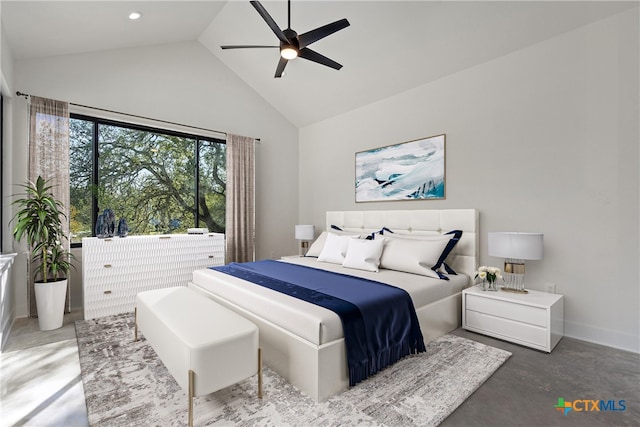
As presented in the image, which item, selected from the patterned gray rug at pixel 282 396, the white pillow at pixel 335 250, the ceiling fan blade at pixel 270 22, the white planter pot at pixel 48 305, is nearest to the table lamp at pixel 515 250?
the patterned gray rug at pixel 282 396

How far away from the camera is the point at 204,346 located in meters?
1.69

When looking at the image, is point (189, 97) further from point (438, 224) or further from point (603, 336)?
point (603, 336)

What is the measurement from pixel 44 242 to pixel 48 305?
62 centimetres

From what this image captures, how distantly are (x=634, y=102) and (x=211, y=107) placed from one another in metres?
4.80

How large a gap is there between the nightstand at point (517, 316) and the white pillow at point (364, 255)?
0.92 meters

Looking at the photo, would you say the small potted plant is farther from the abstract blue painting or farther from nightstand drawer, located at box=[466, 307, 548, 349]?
the abstract blue painting

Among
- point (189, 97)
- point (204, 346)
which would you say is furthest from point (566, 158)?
point (189, 97)

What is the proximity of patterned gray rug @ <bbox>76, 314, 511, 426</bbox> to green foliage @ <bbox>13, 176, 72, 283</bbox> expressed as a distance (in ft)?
4.12

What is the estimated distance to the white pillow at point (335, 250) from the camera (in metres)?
3.81

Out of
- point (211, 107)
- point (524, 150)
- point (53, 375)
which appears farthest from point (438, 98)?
point (53, 375)

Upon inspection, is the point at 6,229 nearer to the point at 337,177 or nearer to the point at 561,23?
the point at 337,177

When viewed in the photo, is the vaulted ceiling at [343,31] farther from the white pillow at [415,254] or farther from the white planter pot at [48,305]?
the white planter pot at [48,305]

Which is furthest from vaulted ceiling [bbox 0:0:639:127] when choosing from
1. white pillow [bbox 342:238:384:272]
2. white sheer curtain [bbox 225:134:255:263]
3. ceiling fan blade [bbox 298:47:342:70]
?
white pillow [bbox 342:238:384:272]

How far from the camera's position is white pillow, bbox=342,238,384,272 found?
11.1ft
